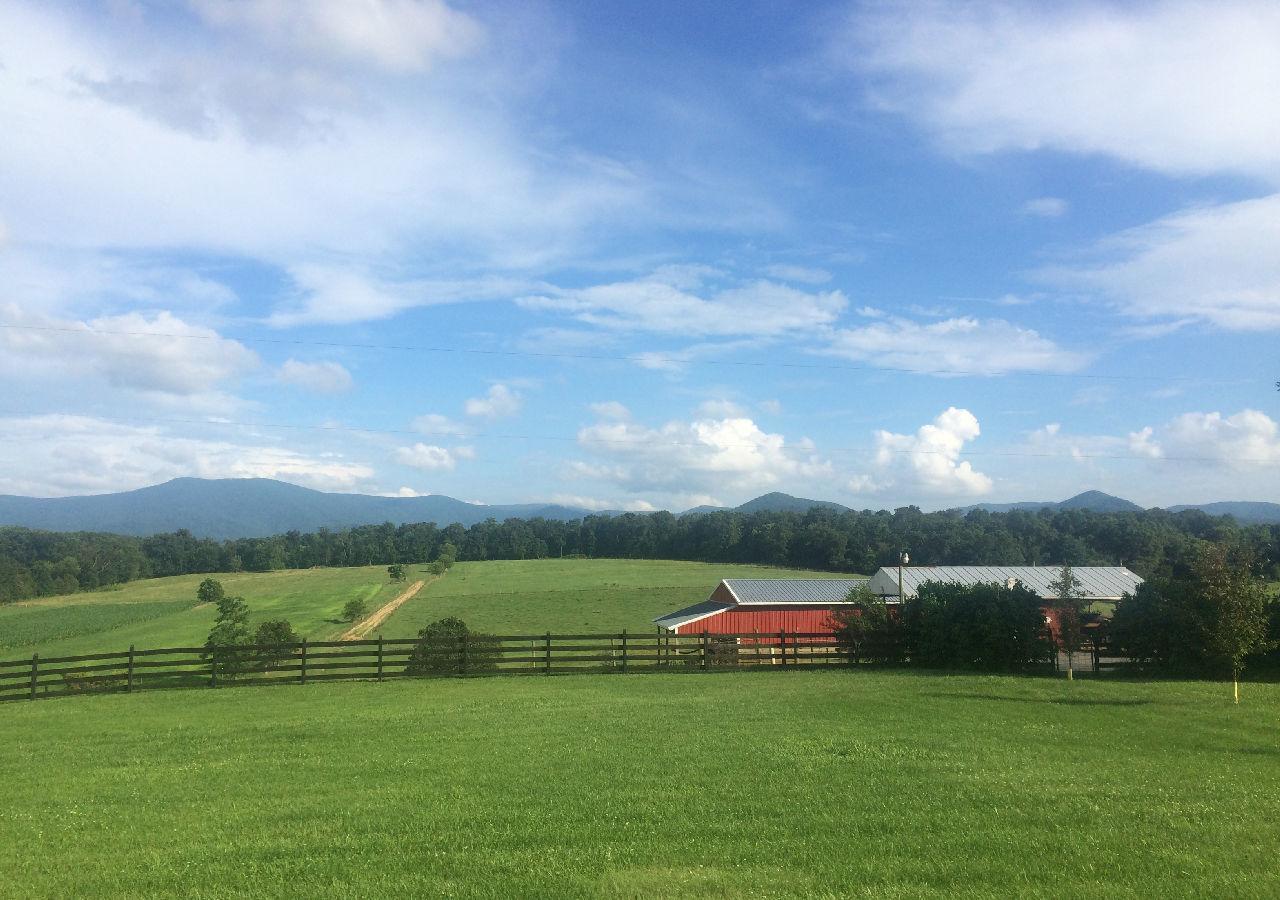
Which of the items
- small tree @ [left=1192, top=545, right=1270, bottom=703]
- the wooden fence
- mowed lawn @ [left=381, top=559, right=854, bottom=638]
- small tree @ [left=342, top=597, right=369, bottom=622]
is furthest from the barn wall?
small tree @ [left=342, top=597, right=369, bottom=622]

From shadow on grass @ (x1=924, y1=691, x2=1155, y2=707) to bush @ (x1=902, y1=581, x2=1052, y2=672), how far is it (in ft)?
23.2

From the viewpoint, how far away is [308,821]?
781 centimetres

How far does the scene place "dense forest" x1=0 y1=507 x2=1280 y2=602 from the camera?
234 ft

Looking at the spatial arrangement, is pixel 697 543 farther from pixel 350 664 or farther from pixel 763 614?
pixel 350 664

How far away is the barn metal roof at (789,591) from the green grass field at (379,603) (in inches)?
402

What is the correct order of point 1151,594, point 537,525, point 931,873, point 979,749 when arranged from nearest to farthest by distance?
point 931,873 < point 979,749 < point 1151,594 < point 537,525

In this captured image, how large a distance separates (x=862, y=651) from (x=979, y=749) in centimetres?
1526

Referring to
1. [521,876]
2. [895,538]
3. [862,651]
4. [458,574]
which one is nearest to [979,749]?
[521,876]

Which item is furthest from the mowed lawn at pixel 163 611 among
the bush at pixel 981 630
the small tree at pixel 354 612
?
the bush at pixel 981 630

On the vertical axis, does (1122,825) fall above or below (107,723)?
above

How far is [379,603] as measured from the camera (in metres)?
74.0

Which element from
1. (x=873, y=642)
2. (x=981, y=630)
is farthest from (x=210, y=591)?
(x=981, y=630)

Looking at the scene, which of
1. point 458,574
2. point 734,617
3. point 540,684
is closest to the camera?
point 540,684

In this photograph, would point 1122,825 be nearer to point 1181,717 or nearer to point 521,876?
point 521,876
